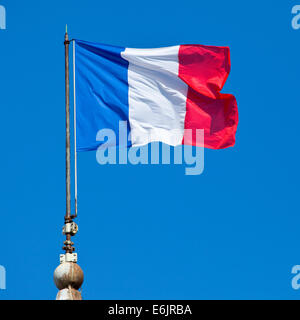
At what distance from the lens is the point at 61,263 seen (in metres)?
30.4

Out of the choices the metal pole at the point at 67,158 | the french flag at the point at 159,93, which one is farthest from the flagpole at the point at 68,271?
the french flag at the point at 159,93

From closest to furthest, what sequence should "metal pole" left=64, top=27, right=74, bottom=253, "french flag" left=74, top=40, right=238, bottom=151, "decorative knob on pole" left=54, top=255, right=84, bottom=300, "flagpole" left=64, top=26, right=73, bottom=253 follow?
1. "decorative knob on pole" left=54, top=255, right=84, bottom=300
2. "metal pole" left=64, top=27, right=74, bottom=253
3. "flagpole" left=64, top=26, right=73, bottom=253
4. "french flag" left=74, top=40, right=238, bottom=151

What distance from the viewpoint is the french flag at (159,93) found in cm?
3625

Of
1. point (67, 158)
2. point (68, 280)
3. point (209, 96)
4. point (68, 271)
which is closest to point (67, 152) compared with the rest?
point (67, 158)

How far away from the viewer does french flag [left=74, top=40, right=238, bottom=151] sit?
36250 mm

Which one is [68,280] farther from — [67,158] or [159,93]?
[159,93]

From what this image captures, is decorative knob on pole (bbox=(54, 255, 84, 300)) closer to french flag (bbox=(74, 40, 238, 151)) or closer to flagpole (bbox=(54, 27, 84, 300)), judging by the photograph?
flagpole (bbox=(54, 27, 84, 300))

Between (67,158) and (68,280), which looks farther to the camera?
(67,158)

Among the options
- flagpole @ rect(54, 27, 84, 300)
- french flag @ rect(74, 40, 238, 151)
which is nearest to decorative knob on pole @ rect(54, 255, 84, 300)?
flagpole @ rect(54, 27, 84, 300)

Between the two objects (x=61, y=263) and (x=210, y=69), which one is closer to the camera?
(x=61, y=263)

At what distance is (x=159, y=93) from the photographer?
3753cm
